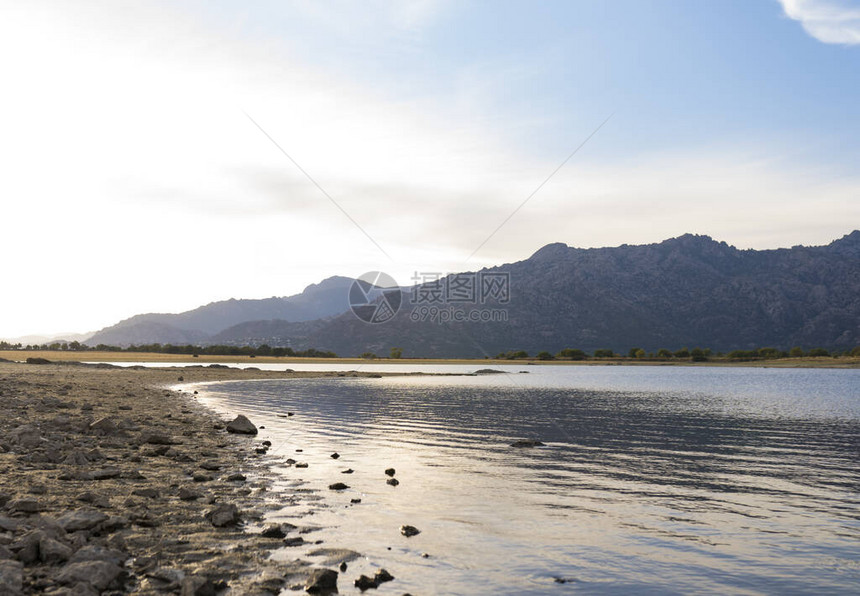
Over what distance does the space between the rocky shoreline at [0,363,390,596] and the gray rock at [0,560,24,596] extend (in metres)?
0.02

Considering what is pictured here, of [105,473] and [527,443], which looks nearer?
[105,473]

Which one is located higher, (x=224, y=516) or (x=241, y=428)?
(x=224, y=516)

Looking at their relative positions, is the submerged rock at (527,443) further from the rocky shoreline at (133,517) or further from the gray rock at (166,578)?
the gray rock at (166,578)

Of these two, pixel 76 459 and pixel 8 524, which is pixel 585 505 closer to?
pixel 8 524

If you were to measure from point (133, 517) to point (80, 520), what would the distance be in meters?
1.62

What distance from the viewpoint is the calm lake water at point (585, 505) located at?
1278 cm

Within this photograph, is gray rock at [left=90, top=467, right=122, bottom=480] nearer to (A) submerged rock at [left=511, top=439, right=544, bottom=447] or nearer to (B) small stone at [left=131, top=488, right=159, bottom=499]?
(B) small stone at [left=131, top=488, right=159, bottom=499]

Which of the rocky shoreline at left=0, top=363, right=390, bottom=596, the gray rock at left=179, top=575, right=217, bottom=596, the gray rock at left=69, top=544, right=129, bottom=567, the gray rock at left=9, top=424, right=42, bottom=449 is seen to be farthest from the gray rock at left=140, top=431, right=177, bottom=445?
the gray rock at left=179, top=575, right=217, bottom=596

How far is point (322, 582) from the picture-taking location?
36.5 ft

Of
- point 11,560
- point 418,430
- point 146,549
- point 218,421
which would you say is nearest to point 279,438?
point 218,421

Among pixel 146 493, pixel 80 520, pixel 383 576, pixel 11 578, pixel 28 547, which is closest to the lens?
pixel 11 578

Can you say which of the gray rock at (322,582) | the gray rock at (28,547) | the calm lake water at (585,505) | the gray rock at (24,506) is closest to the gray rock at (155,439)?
the calm lake water at (585,505)

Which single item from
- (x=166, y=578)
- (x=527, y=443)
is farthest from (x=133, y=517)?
(x=527, y=443)

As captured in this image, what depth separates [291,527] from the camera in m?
15.2
